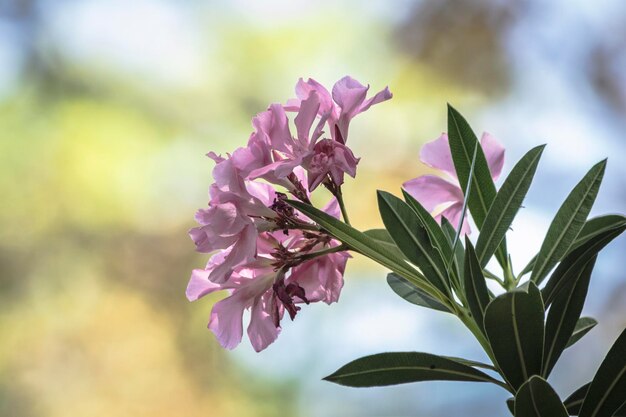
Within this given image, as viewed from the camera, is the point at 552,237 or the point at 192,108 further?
the point at 192,108

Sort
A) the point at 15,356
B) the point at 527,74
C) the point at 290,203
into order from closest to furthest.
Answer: the point at 290,203 → the point at 15,356 → the point at 527,74

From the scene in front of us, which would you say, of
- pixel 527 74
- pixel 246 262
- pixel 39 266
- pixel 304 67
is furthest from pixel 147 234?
pixel 246 262

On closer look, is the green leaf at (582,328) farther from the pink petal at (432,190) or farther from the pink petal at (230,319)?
the pink petal at (230,319)

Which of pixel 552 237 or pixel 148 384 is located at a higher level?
pixel 148 384

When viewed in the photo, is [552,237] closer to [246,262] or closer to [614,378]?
[614,378]

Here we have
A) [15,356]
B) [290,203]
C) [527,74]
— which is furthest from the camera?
[527,74]

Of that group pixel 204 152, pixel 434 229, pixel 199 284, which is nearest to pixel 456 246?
pixel 434 229
